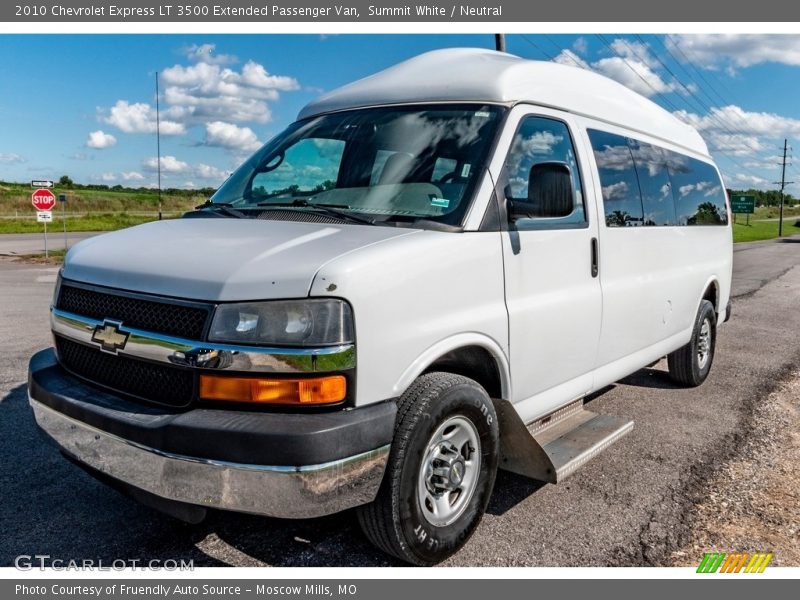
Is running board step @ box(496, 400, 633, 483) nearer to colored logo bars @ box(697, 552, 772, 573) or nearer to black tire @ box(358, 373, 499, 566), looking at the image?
black tire @ box(358, 373, 499, 566)

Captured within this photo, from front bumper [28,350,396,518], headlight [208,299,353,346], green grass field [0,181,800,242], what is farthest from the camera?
green grass field [0,181,800,242]

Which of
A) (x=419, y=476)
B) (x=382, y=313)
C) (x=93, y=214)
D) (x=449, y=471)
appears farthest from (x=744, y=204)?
(x=382, y=313)

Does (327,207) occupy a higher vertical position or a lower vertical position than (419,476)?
higher

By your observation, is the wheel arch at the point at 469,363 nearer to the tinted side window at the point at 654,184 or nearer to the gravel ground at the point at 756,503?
the gravel ground at the point at 756,503

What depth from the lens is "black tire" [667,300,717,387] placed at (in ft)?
21.5

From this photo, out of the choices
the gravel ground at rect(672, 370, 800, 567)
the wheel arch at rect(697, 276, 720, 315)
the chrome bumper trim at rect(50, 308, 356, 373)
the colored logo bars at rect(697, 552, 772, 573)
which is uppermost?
the chrome bumper trim at rect(50, 308, 356, 373)

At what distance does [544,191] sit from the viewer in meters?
3.70

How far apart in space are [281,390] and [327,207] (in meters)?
1.28

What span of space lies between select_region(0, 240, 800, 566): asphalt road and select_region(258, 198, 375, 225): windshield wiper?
142 cm

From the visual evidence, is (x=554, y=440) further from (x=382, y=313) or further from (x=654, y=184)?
(x=654, y=184)

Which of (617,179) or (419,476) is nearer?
(419,476)

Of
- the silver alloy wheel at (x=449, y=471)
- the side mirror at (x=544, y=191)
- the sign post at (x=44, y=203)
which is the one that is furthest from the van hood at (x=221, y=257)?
the sign post at (x=44, y=203)

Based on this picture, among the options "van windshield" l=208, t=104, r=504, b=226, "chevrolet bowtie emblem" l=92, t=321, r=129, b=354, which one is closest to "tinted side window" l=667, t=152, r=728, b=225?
"van windshield" l=208, t=104, r=504, b=226

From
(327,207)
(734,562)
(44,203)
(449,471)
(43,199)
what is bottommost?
(734,562)
